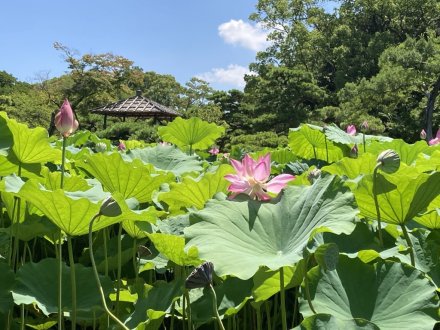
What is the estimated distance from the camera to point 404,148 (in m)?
1.82

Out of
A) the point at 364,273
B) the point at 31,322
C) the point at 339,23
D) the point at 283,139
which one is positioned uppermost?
the point at 339,23

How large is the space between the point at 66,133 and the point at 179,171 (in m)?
0.57

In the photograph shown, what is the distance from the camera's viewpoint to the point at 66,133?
41.5 inches

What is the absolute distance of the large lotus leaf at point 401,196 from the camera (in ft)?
2.56

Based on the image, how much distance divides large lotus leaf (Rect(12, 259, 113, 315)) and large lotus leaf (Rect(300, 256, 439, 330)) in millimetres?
366

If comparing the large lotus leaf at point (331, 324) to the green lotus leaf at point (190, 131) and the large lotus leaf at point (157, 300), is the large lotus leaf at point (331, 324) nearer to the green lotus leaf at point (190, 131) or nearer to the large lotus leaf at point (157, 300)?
the large lotus leaf at point (157, 300)

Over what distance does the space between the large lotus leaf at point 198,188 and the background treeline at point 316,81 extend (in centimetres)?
1002

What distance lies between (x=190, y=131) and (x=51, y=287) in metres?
1.67

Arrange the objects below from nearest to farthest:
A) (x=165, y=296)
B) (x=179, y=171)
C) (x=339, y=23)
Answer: (x=165, y=296) → (x=179, y=171) → (x=339, y=23)

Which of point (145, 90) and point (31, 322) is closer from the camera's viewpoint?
point (31, 322)

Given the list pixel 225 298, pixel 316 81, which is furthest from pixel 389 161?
pixel 316 81

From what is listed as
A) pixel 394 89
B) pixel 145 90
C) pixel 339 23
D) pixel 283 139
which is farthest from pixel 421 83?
pixel 145 90

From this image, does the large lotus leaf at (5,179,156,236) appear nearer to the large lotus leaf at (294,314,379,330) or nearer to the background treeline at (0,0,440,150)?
the large lotus leaf at (294,314,379,330)

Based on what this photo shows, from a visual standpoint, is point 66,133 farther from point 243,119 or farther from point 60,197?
point 243,119
